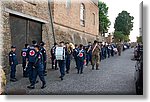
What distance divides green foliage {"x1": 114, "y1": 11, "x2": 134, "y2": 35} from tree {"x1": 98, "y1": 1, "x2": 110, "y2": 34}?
192mm

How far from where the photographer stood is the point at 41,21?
619 cm

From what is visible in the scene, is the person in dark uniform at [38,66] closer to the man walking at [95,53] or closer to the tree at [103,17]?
Answer: the tree at [103,17]

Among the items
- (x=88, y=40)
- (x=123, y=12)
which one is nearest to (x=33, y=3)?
(x=88, y=40)

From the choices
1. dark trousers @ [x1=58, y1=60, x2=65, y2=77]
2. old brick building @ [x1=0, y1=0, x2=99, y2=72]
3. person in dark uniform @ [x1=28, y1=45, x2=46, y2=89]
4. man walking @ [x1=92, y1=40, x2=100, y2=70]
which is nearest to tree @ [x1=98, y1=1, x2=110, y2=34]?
old brick building @ [x1=0, y1=0, x2=99, y2=72]

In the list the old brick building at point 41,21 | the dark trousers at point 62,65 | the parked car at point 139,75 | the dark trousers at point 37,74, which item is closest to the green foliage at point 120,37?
the parked car at point 139,75

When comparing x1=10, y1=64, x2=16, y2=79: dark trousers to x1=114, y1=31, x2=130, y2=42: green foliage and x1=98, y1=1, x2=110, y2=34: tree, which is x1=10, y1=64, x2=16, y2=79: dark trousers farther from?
x1=114, y1=31, x2=130, y2=42: green foliage

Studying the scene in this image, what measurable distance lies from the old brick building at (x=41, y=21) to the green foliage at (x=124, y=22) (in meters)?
0.56

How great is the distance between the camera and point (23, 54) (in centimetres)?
479

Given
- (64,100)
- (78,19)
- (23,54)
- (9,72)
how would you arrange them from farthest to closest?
(78,19)
(23,54)
(9,72)
(64,100)

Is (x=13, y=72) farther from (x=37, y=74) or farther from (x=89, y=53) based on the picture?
(x=89, y=53)

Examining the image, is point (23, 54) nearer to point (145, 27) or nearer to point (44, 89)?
point (44, 89)

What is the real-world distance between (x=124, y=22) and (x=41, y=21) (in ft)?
8.42

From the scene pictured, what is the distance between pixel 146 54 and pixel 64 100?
1.31m

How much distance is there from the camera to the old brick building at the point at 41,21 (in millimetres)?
4758
